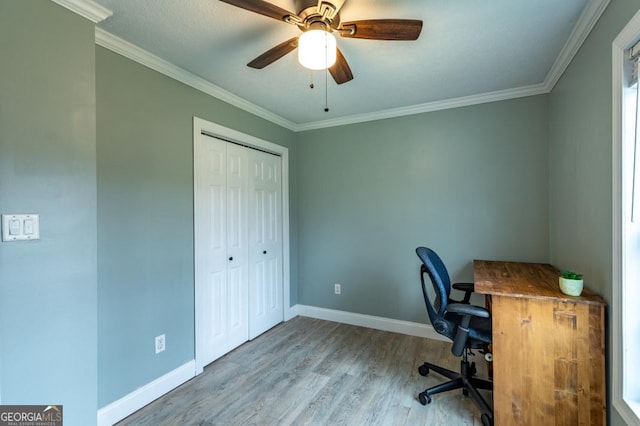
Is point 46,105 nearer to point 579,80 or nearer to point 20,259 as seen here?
point 20,259

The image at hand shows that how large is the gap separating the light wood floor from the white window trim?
0.81 m

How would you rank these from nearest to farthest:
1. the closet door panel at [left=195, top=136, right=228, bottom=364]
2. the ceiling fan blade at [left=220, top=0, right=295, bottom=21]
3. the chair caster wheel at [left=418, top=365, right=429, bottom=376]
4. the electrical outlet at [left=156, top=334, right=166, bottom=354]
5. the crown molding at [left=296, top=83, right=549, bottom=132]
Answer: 1. the ceiling fan blade at [left=220, top=0, right=295, bottom=21]
2. the electrical outlet at [left=156, top=334, right=166, bottom=354]
3. the chair caster wheel at [left=418, top=365, right=429, bottom=376]
4. the closet door panel at [left=195, top=136, right=228, bottom=364]
5. the crown molding at [left=296, top=83, right=549, bottom=132]

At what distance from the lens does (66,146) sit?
141 cm

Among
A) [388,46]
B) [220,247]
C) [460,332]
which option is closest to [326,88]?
[388,46]

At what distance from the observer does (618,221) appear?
129 cm

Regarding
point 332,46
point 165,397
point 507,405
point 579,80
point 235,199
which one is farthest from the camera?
point 235,199

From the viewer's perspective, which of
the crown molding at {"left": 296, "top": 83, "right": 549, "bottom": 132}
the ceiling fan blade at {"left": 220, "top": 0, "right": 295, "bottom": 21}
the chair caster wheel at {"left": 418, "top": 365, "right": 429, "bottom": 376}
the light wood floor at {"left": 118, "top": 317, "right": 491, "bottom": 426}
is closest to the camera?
the ceiling fan blade at {"left": 220, "top": 0, "right": 295, "bottom": 21}

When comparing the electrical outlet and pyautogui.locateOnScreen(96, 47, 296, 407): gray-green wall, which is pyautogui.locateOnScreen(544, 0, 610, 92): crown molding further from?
the electrical outlet

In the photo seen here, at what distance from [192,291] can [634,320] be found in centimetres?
270

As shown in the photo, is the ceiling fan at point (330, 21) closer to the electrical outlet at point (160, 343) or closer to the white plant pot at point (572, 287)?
the white plant pot at point (572, 287)

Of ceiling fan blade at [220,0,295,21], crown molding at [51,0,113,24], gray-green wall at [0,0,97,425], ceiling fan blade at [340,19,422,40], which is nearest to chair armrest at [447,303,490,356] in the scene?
ceiling fan blade at [340,19,422,40]

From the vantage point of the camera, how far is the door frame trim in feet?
7.63

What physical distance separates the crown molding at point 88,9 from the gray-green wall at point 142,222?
0.78ft

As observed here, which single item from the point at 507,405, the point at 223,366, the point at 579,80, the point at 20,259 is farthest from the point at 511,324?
the point at 20,259
